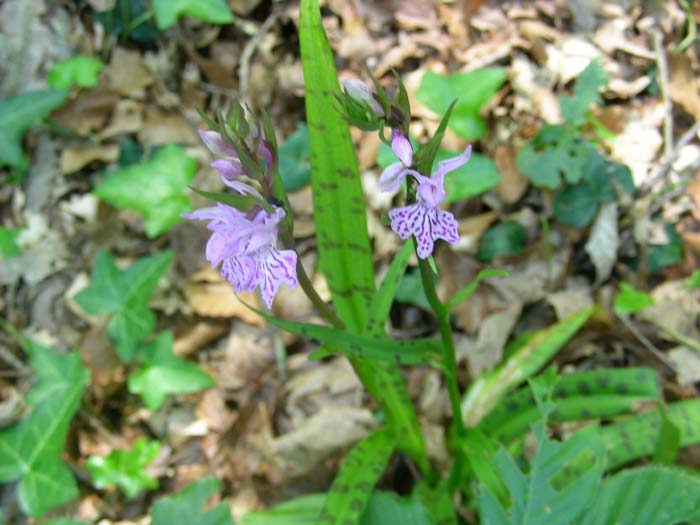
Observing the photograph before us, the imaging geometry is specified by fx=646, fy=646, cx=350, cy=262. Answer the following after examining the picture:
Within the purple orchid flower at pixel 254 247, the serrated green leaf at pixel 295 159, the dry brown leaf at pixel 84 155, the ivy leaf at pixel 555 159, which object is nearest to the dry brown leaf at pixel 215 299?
the serrated green leaf at pixel 295 159

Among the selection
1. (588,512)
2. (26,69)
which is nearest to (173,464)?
(588,512)

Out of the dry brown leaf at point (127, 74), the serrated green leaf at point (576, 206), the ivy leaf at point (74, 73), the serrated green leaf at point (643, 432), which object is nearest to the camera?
the serrated green leaf at point (643, 432)

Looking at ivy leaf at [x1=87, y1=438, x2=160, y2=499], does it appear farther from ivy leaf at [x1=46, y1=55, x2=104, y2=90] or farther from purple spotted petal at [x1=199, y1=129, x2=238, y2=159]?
ivy leaf at [x1=46, y1=55, x2=104, y2=90]

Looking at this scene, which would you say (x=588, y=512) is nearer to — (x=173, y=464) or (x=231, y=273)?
(x=231, y=273)

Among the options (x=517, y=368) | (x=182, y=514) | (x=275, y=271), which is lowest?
(x=182, y=514)

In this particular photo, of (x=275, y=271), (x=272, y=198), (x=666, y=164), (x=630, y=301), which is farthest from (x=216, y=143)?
(x=666, y=164)

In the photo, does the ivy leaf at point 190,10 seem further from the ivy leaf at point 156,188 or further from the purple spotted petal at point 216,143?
the purple spotted petal at point 216,143

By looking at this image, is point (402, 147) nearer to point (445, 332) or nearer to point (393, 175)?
point (393, 175)
